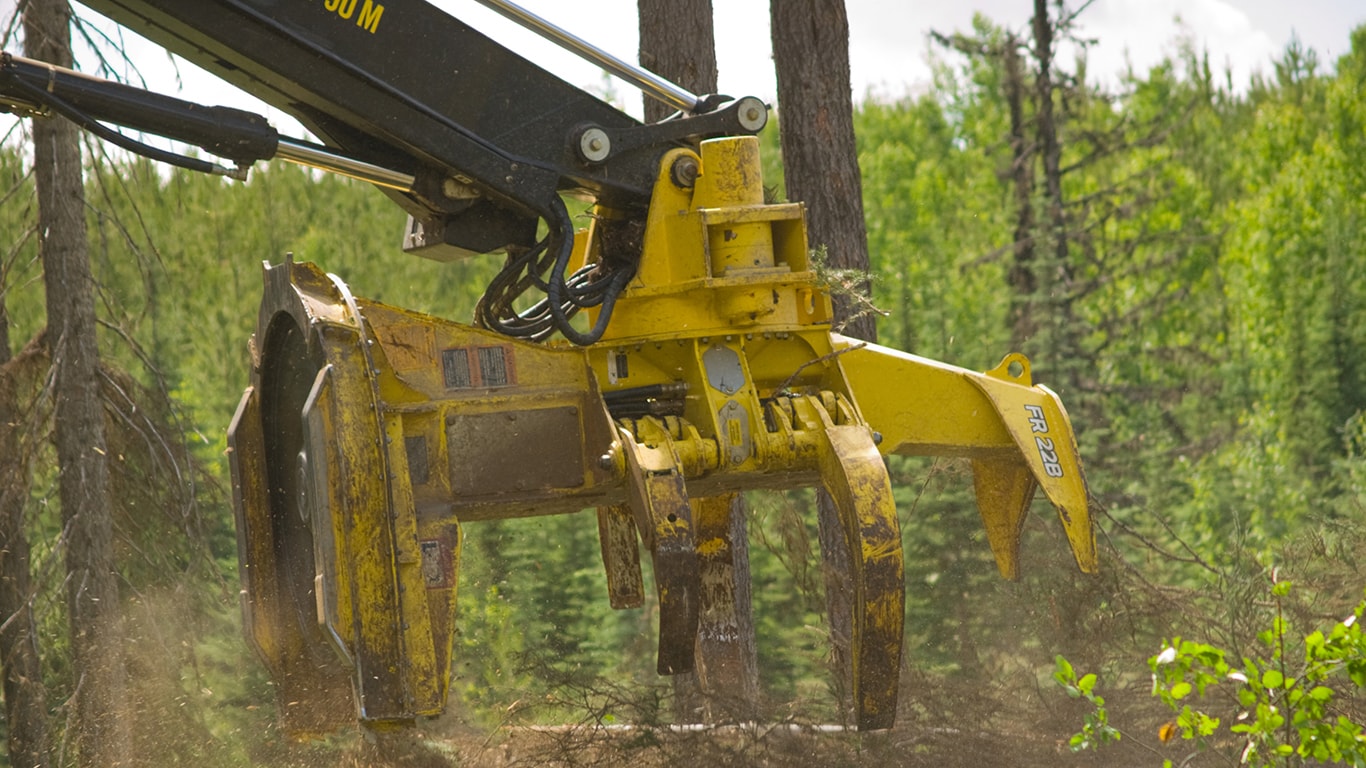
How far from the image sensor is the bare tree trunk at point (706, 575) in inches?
316

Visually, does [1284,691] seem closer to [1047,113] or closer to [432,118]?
[432,118]

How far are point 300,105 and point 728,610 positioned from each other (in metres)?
3.53

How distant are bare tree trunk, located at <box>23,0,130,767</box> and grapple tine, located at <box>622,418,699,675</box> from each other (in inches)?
202

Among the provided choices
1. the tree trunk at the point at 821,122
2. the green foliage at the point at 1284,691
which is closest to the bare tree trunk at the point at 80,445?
the tree trunk at the point at 821,122

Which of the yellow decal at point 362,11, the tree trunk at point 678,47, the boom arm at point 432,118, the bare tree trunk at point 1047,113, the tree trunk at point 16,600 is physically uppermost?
the bare tree trunk at point 1047,113

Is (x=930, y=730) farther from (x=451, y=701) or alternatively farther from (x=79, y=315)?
(x=79, y=315)

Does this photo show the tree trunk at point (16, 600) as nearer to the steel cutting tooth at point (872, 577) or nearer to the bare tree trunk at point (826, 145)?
the bare tree trunk at point (826, 145)

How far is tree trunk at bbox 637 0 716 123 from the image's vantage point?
8.90 metres

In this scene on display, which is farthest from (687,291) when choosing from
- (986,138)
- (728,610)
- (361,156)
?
(986,138)

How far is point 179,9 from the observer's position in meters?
5.38

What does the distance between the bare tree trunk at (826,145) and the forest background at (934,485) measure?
1.68 ft

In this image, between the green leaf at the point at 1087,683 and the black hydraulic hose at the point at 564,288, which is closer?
the green leaf at the point at 1087,683

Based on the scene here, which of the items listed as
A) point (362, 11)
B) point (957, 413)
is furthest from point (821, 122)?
point (362, 11)

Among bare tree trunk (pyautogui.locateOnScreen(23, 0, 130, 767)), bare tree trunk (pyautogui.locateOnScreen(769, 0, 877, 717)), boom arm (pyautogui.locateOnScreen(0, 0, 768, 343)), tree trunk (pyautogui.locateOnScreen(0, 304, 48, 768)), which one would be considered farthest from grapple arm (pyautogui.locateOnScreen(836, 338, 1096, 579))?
tree trunk (pyautogui.locateOnScreen(0, 304, 48, 768))
